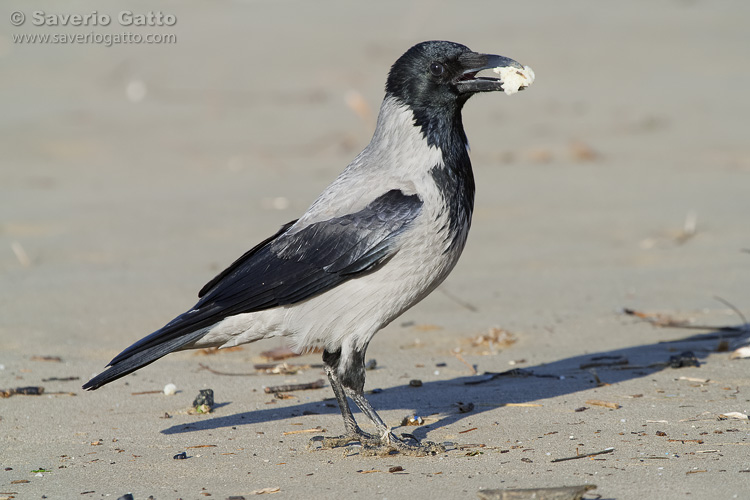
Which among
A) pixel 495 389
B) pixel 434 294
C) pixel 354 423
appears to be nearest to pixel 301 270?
pixel 354 423

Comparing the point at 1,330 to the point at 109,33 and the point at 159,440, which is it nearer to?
the point at 159,440

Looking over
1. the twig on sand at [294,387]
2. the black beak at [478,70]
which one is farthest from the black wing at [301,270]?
the twig on sand at [294,387]

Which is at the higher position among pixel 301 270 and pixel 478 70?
pixel 478 70

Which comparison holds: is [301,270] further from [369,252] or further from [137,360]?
[137,360]

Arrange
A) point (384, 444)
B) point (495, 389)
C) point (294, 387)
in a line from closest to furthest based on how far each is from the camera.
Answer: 1. point (384, 444)
2. point (495, 389)
3. point (294, 387)

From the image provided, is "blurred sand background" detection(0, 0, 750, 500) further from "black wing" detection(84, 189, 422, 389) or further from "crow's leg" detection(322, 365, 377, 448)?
"black wing" detection(84, 189, 422, 389)

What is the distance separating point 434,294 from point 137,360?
3774mm

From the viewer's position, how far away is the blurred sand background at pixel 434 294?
4.43 metres

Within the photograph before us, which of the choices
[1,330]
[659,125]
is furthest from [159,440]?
[659,125]

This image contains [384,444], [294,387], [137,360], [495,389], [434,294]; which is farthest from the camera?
[434,294]

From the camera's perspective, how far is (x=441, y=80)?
4.93m

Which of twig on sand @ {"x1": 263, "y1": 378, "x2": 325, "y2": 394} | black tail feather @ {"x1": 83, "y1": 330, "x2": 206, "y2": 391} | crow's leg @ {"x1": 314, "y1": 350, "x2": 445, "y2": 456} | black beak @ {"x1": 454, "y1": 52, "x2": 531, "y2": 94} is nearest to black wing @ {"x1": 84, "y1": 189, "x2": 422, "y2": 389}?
black tail feather @ {"x1": 83, "y1": 330, "x2": 206, "y2": 391}

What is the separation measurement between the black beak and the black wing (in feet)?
2.26

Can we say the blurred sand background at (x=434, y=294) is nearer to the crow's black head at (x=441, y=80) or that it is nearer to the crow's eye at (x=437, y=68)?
the crow's black head at (x=441, y=80)
